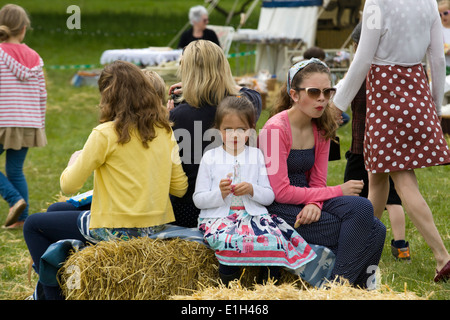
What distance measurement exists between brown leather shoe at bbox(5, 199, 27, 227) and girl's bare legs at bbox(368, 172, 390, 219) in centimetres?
326

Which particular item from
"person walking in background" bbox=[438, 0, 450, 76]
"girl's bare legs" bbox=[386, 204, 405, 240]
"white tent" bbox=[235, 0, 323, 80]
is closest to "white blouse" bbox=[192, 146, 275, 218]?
"girl's bare legs" bbox=[386, 204, 405, 240]

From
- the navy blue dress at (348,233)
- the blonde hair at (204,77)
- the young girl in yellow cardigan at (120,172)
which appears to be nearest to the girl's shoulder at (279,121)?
the blonde hair at (204,77)

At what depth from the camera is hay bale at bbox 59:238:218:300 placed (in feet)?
10.6

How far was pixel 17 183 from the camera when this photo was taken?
6.17m

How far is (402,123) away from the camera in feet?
12.6

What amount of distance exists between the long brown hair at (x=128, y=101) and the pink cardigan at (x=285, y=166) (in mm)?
619

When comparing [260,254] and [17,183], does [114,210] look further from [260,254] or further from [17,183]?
[17,183]

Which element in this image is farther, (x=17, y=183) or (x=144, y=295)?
(x=17, y=183)

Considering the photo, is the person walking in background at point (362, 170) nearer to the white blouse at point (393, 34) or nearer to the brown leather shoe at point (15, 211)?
the white blouse at point (393, 34)

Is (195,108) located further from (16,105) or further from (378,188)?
(16,105)

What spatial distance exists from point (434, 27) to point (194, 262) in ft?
6.76

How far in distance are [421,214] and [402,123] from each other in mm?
555

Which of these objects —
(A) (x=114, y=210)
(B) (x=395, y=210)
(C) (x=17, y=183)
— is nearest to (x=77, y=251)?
(A) (x=114, y=210)
